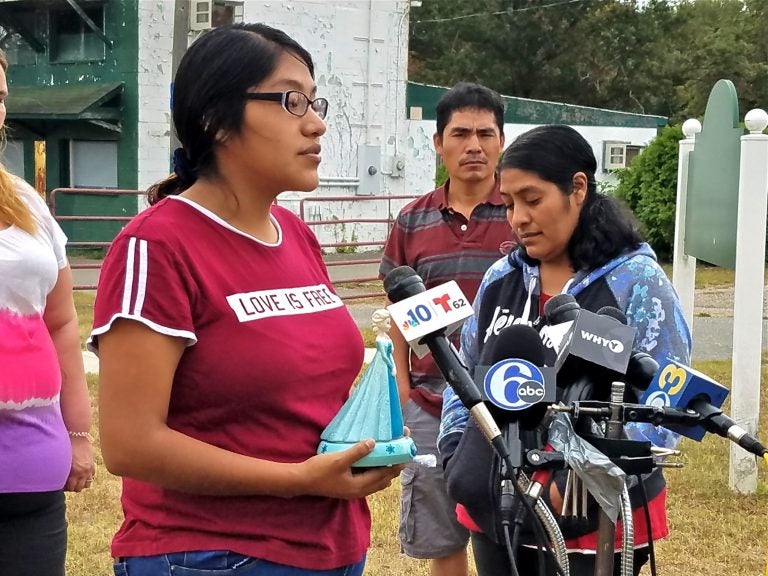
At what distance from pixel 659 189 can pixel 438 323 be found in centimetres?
1697

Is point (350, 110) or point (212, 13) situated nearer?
point (212, 13)

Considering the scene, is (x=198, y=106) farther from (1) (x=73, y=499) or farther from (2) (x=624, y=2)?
(2) (x=624, y=2)

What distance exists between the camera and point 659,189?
712 inches

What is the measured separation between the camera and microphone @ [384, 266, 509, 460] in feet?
5.74

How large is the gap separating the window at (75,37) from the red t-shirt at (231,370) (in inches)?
735

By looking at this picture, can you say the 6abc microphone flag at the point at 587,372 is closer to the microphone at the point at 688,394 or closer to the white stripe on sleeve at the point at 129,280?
the microphone at the point at 688,394

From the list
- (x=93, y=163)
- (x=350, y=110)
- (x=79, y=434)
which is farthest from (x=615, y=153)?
(x=79, y=434)

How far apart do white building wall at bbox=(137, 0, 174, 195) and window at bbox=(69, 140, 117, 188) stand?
0.81m

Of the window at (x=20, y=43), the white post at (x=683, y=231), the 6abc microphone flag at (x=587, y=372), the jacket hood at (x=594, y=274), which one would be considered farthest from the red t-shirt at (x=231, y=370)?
the window at (x=20, y=43)

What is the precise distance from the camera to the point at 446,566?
4.13 meters

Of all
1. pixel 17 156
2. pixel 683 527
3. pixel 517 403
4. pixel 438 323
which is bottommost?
pixel 683 527

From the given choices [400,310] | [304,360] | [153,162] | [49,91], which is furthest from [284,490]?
[49,91]

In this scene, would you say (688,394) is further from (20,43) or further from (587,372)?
(20,43)

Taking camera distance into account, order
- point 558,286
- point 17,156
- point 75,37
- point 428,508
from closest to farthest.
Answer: point 558,286
point 428,508
point 75,37
point 17,156
